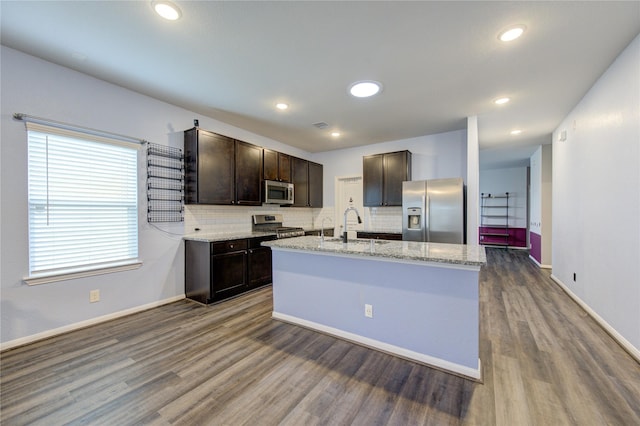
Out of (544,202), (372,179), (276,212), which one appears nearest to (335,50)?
(372,179)

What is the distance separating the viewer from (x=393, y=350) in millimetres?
2227

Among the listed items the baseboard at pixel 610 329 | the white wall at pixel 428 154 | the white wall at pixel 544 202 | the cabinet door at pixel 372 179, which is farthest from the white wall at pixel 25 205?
the white wall at pixel 544 202

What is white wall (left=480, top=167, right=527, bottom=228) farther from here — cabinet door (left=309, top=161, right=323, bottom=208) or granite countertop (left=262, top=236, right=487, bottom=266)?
granite countertop (left=262, top=236, right=487, bottom=266)

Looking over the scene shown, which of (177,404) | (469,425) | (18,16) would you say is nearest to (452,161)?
(469,425)

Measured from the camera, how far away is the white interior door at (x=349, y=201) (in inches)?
221

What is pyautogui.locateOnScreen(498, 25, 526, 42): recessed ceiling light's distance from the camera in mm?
1981

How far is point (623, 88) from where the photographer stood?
7.72 feet

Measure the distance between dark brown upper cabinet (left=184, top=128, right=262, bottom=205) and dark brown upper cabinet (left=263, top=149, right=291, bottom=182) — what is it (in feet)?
0.83

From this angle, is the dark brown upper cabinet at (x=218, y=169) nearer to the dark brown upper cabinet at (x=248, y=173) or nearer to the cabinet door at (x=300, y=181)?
the dark brown upper cabinet at (x=248, y=173)

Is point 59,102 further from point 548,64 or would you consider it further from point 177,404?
point 548,64

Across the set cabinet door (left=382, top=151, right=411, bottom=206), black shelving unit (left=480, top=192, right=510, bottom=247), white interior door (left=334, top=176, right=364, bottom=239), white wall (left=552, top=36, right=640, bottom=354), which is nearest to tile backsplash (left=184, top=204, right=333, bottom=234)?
white interior door (left=334, top=176, right=364, bottom=239)

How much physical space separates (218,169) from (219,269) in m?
1.41

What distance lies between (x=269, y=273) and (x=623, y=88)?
460 cm

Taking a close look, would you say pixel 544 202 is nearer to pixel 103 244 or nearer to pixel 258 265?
pixel 258 265
